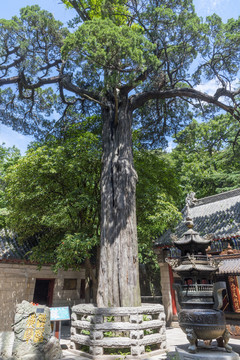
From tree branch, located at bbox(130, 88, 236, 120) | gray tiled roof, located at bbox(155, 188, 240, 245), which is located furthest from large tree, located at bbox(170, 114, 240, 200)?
tree branch, located at bbox(130, 88, 236, 120)

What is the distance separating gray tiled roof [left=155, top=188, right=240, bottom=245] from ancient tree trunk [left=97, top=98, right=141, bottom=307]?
7.97 feet

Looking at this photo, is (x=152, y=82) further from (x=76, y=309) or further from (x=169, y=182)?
(x=76, y=309)

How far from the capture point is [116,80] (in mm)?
7672

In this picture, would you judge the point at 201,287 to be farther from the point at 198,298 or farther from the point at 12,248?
the point at 12,248

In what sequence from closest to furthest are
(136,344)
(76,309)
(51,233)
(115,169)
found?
1. (136,344)
2. (76,309)
3. (115,169)
4. (51,233)

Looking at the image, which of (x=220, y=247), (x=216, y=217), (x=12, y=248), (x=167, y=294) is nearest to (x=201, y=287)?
(x=220, y=247)

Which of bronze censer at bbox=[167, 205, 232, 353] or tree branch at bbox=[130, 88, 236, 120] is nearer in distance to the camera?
bronze censer at bbox=[167, 205, 232, 353]

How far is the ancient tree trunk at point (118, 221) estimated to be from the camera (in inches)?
276

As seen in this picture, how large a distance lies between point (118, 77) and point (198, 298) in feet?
21.4

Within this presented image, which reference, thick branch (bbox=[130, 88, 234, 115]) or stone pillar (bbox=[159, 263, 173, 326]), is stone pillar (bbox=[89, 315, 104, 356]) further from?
thick branch (bbox=[130, 88, 234, 115])

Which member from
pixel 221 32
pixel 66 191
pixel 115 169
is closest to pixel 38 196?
pixel 66 191

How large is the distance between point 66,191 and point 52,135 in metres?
3.47

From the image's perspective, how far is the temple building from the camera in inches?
336

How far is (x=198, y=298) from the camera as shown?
5.70m
